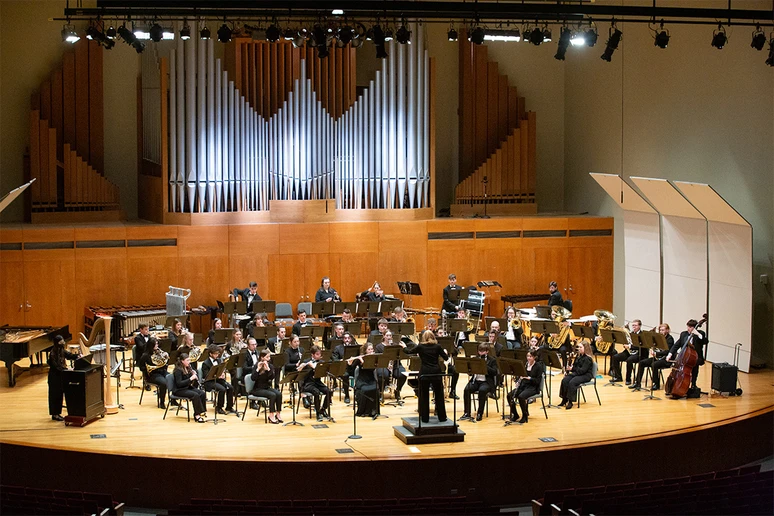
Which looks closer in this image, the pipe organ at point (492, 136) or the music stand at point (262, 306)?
the music stand at point (262, 306)

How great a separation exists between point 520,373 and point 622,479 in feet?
5.35

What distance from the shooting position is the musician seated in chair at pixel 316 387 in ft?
42.4

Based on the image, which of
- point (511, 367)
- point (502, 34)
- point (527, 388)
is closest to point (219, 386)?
point (511, 367)

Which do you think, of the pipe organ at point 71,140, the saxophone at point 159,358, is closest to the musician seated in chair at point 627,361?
the saxophone at point 159,358

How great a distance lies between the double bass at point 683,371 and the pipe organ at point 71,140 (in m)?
10.3

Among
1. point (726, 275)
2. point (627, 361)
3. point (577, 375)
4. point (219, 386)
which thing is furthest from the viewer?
point (726, 275)

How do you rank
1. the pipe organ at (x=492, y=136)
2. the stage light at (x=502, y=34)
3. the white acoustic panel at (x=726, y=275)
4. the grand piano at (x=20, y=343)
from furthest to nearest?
1. the pipe organ at (x=492, y=136)
2. the stage light at (x=502, y=34)
3. the white acoustic panel at (x=726, y=275)
4. the grand piano at (x=20, y=343)

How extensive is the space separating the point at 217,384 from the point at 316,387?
1.22 meters

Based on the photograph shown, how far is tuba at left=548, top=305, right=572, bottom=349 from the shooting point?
15742mm

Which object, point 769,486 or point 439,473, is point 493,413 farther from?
point 769,486

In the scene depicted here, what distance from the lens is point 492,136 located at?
67.2ft

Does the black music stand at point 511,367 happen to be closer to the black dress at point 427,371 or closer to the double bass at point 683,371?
the black dress at point 427,371

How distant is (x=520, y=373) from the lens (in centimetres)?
1231

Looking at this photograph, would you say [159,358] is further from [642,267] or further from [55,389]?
[642,267]
